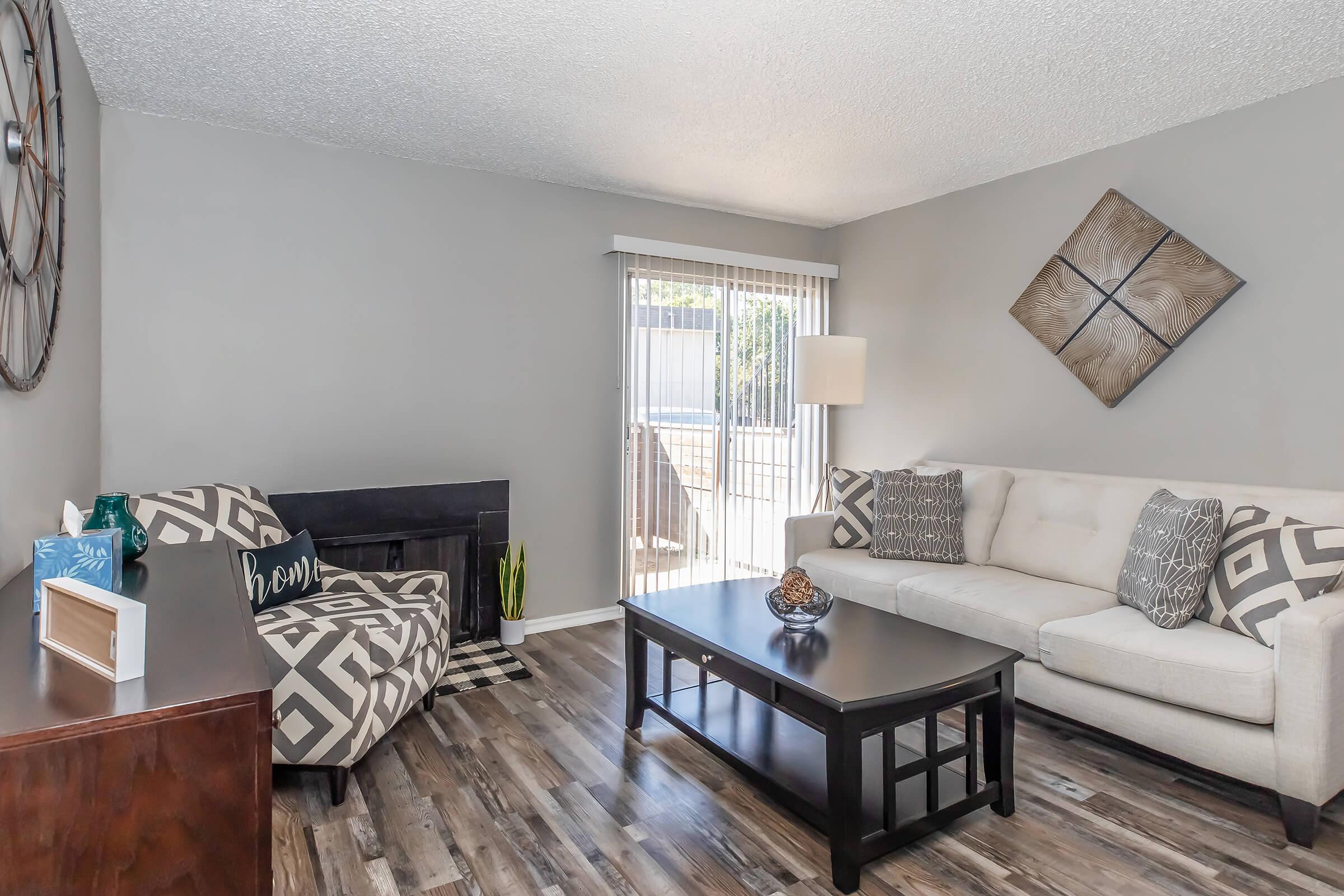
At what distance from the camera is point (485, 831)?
2.15 m

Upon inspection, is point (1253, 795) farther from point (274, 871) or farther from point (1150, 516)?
point (274, 871)

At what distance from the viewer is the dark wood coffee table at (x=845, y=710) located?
6.37 ft

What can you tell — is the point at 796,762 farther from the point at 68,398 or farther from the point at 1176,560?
the point at 68,398

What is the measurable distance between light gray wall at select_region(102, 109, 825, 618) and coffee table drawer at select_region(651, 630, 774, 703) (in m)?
1.66

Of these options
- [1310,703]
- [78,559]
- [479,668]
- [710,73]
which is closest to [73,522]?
[78,559]

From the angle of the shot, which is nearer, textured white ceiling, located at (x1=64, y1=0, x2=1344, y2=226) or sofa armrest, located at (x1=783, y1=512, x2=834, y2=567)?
textured white ceiling, located at (x1=64, y1=0, x2=1344, y2=226)

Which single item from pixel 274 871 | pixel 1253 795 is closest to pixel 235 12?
pixel 274 871

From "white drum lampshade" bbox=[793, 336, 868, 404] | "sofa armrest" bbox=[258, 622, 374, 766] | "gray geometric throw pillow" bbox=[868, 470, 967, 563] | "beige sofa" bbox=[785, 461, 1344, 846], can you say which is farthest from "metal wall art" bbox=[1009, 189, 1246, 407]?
"sofa armrest" bbox=[258, 622, 374, 766]

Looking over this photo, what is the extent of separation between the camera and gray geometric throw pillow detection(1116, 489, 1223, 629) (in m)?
2.62

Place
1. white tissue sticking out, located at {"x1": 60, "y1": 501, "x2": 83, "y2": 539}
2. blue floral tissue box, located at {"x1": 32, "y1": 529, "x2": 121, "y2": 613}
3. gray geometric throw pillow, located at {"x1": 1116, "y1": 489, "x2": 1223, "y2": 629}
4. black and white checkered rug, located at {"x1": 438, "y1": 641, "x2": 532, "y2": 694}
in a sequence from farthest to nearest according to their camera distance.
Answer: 1. black and white checkered rug, located at {"x1": 438, "y1": 641, "x2": 532, "y2": 694}
2. gray geometric throw pillow, located at {"x1": 1116, "y1": 489, "x2": 1223, "y2": 629}
3. white tissue sticking out, located at {"x1": 60, "y1": 501, "x2": 83, "y2": 539}
4. blue floral tissue box, located at {"x1": 32, "y1": 529, "x2": 121, "y2": 613}

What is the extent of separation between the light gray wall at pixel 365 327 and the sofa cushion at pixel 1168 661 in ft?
7.95

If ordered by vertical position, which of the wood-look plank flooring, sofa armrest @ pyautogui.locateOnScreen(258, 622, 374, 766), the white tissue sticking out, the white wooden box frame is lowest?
the wood-look plank flooring

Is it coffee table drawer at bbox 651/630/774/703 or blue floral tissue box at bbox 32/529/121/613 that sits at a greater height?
blue floral tissue box at bbox 32/529/121/613

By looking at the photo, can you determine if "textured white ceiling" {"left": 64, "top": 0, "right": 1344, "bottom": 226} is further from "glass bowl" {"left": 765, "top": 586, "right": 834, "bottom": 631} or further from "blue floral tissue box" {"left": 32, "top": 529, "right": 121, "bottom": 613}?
"glass bowl" {"left": 765, "top": 586, "right": 834, "bottom": 631}
